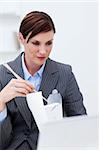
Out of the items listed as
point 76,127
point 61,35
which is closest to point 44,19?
point 76,127

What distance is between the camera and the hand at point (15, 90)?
0.75 m

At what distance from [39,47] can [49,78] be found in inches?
4.0

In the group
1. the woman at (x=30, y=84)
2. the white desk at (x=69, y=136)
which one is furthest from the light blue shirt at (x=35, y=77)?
the white desk at (x=69, y=136)

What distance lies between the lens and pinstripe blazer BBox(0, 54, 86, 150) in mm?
813

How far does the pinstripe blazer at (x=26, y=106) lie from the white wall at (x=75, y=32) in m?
0.54

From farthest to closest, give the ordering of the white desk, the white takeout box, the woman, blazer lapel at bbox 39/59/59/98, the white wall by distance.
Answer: the white wall → blazer lapel at bbox 39/59/59/98 → the woman → the white takeout box → the white desk

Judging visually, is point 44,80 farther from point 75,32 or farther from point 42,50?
point 75,32

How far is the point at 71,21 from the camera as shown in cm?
150

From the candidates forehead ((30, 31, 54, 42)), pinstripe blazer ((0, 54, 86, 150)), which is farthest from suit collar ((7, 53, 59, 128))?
forehead ((30, 31, 54, 42))

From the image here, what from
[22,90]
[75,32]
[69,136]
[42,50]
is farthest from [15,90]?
[75,32]

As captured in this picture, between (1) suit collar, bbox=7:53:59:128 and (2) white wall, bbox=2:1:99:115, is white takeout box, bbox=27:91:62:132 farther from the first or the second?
(2) white wall, bbox=2:1:99:115

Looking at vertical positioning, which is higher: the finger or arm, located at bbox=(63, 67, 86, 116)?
the finger

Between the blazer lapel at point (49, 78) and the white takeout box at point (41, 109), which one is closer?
the white takeout box at point (41, 109)

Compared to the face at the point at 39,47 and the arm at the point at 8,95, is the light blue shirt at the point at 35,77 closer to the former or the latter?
the face at the point at 39,47
